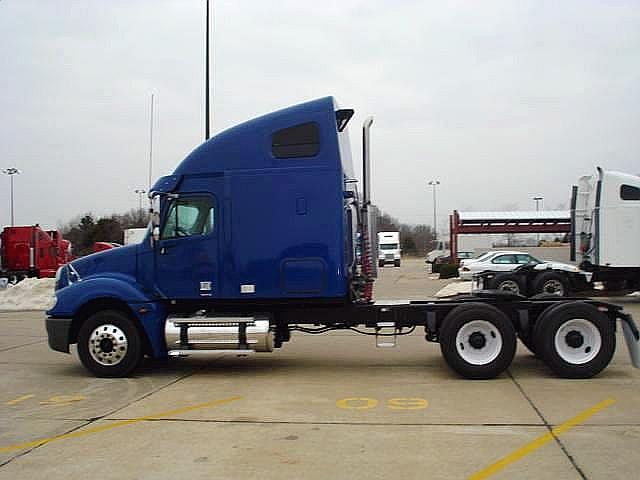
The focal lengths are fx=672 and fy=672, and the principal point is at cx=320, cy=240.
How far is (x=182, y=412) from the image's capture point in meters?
7.60

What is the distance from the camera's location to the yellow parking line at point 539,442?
547 centimetres

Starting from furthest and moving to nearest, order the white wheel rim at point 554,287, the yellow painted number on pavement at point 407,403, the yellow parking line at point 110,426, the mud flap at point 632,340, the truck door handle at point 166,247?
the white wheel rim at point 554,287 → the truck door handle at point 166,247 → the mud flap at point 632,340 → the yellow painted number on pavement at point 407,403 → the yellow parking line at point 110,426

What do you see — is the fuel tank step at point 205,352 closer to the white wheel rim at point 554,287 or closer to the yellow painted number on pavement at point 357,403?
the yellow painted number on pavement at point 357,403

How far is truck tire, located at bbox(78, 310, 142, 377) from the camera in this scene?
31.6 feet

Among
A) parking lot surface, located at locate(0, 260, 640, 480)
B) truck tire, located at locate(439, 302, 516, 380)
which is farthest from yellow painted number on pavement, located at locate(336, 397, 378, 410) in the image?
truck tire, located at locate(439, 302, 516, 380)

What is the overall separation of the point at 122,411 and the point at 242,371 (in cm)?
277

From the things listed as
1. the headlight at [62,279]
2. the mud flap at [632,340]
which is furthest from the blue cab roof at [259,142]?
the mud flap at [632,340]

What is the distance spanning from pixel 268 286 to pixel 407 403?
104 inches

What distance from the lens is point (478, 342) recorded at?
9.20 meters

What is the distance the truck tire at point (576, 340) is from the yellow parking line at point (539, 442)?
127cm

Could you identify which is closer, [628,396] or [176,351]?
[628,396]

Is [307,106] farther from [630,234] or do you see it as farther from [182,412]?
[630,234]

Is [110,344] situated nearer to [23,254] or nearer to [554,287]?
[554,287]

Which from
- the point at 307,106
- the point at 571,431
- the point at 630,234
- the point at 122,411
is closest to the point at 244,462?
the point at 122,411
